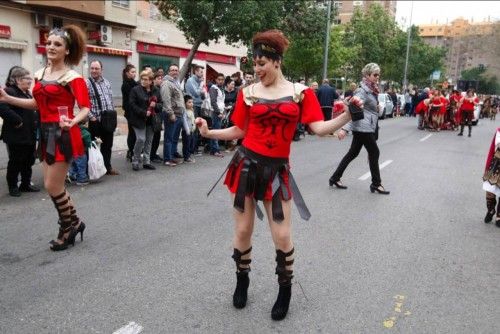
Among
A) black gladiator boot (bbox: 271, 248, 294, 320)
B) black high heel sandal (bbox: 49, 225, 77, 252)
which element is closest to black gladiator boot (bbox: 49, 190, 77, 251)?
black high heel sandal (bbox: 49, 225, 77, 252)

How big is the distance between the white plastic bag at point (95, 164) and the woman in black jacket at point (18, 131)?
91cm

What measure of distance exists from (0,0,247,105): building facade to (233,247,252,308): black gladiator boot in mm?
15658

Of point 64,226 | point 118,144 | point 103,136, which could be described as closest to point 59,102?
point 64,226

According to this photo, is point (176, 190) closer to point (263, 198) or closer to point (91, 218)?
point (91, 218)

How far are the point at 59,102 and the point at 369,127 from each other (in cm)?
482

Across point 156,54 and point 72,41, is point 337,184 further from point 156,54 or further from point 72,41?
point 156,54

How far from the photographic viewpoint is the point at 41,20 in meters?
18.2

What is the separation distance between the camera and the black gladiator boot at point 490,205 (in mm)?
6164

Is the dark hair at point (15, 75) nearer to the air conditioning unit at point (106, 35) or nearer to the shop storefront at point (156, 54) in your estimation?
the air conditioning unit at point (106, 35)

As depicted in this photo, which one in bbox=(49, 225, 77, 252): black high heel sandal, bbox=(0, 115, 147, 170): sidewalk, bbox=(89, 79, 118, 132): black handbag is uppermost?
bbox=(89, 79, 118, 132): black handbag

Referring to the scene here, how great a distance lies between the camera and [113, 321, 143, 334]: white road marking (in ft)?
10.5

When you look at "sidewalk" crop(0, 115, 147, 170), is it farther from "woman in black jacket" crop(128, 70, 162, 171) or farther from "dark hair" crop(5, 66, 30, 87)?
"dark hair" crop(5, 66, 30, 87)

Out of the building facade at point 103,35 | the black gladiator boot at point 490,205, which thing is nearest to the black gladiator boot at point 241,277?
the black gladiator boot at point 490,205

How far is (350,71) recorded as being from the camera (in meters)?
42.9
